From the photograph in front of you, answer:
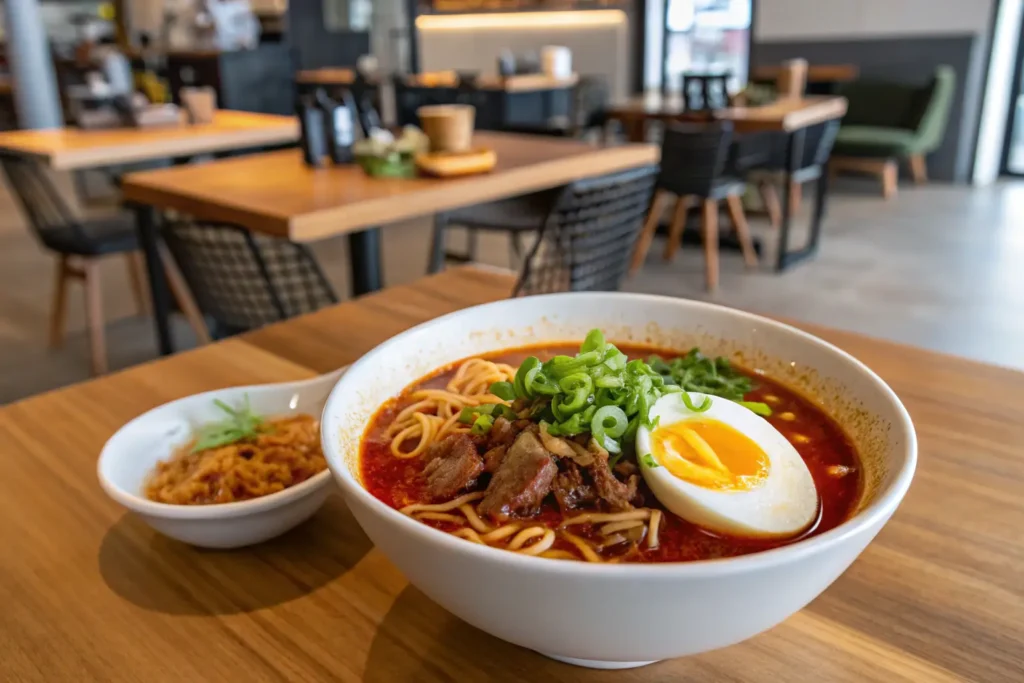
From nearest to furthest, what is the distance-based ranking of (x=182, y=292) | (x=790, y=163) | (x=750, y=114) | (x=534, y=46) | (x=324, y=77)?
(x=182, y=292)
(x=750, y=114)
(x=790, y=163)
(x=324, y=77)
(x=534, y=46)

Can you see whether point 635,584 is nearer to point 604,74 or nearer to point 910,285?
point 910,285

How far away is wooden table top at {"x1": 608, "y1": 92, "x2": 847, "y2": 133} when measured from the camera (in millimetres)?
4234

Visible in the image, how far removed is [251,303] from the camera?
224 cm

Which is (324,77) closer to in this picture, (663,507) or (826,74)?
(826,74)

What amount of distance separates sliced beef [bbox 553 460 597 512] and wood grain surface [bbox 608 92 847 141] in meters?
3.94

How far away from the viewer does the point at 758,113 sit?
4418mm

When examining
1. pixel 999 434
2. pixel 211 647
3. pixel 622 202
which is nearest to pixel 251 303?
pixel 622 202

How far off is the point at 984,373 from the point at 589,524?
0.71 metres

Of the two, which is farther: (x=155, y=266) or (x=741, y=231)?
(x=741, y=231)

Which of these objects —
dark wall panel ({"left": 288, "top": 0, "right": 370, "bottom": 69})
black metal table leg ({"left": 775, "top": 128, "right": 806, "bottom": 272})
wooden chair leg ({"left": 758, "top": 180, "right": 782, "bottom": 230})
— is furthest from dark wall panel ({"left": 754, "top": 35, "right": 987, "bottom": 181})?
dark wall panel ({"left": 288, "top": 0, "right": 370, "bottom": 69})

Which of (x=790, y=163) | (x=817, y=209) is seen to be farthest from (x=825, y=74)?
(x=790, y=163)

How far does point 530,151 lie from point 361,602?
2229 millimetres

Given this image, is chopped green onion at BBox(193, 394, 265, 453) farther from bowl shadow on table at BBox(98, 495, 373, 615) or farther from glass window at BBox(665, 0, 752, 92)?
glass window at BBox(665, 0, 752, 92)

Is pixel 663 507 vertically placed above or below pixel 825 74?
below
